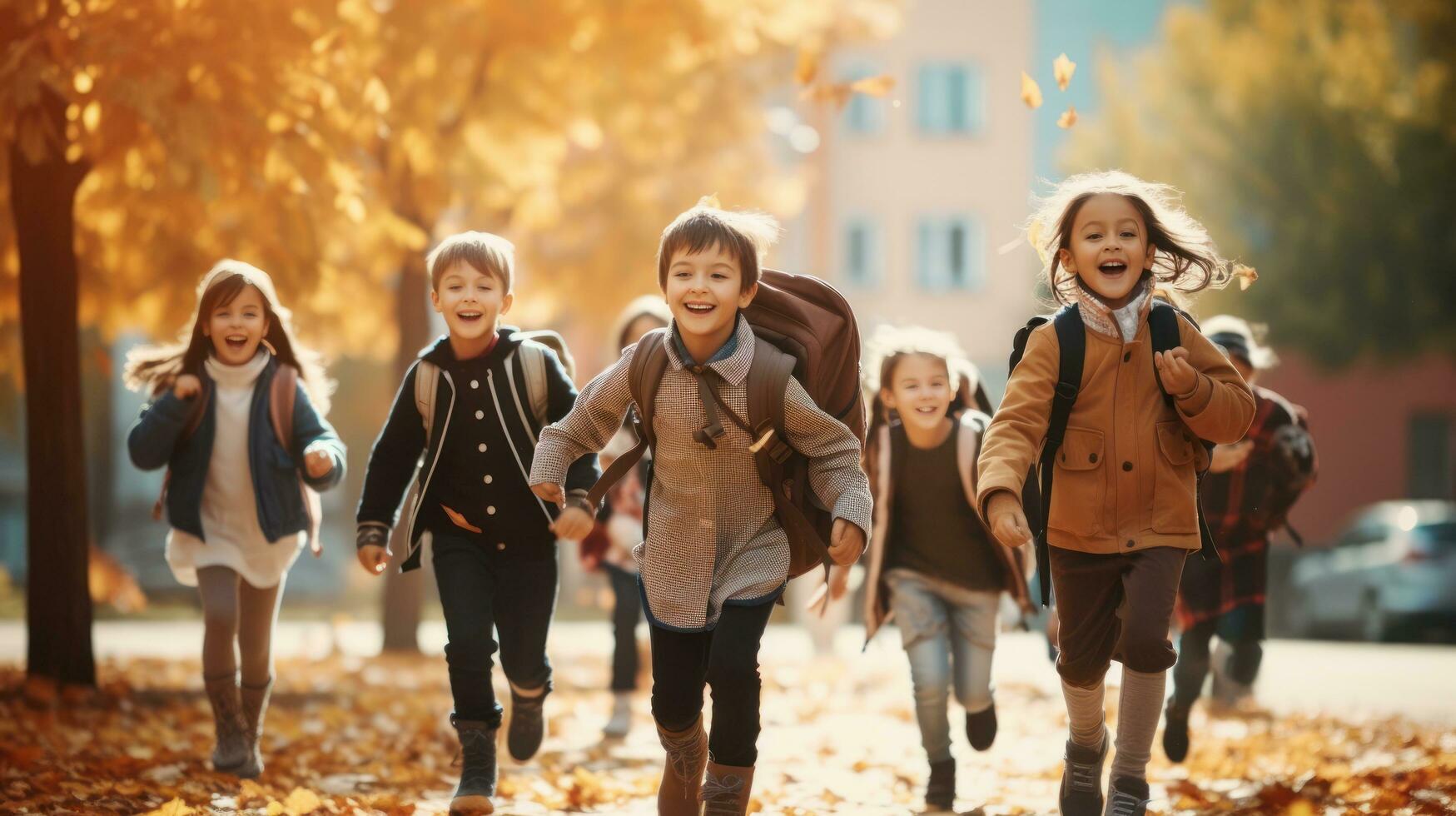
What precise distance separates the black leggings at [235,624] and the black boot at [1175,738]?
3883 mm

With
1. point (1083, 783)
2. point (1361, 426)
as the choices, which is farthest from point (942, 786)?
point (1361, 426)

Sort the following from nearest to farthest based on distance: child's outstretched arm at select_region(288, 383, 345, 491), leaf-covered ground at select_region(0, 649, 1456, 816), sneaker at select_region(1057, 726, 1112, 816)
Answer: sneaker at select_region(1057, 726, 1112, 816) < leaf-covered ground at select_region(0, 649, 1456, 816) < child's outstretched arm at select_region(288, 383, 345, 491)

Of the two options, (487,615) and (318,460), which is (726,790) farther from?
(318,460)

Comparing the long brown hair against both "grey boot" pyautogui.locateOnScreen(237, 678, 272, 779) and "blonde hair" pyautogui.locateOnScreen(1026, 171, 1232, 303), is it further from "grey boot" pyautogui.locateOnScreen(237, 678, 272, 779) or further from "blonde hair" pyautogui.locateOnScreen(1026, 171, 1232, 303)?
"blonde hair" pyautogui.locateOnScreen(1026, 171, 1232, 303)

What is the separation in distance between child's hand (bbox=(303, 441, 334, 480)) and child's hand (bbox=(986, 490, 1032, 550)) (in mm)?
2639

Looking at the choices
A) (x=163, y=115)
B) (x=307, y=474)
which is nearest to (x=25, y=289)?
(x=163, y=115)

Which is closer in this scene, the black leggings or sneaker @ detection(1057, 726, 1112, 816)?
sneaker @ detection(1057, 726, 1112, 816)

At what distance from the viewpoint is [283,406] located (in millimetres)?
6676

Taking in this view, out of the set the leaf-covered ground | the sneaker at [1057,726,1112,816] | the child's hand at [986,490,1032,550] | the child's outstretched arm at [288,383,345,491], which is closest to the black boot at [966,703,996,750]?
the leaf-covered ground

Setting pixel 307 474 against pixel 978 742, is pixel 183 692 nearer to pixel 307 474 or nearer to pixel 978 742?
pixel 307 474

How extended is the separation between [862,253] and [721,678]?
28212 mm

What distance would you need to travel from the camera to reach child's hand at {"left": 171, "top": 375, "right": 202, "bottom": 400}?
656 centimetres

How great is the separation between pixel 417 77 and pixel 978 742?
6035 mm

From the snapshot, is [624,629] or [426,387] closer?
[426,387]
